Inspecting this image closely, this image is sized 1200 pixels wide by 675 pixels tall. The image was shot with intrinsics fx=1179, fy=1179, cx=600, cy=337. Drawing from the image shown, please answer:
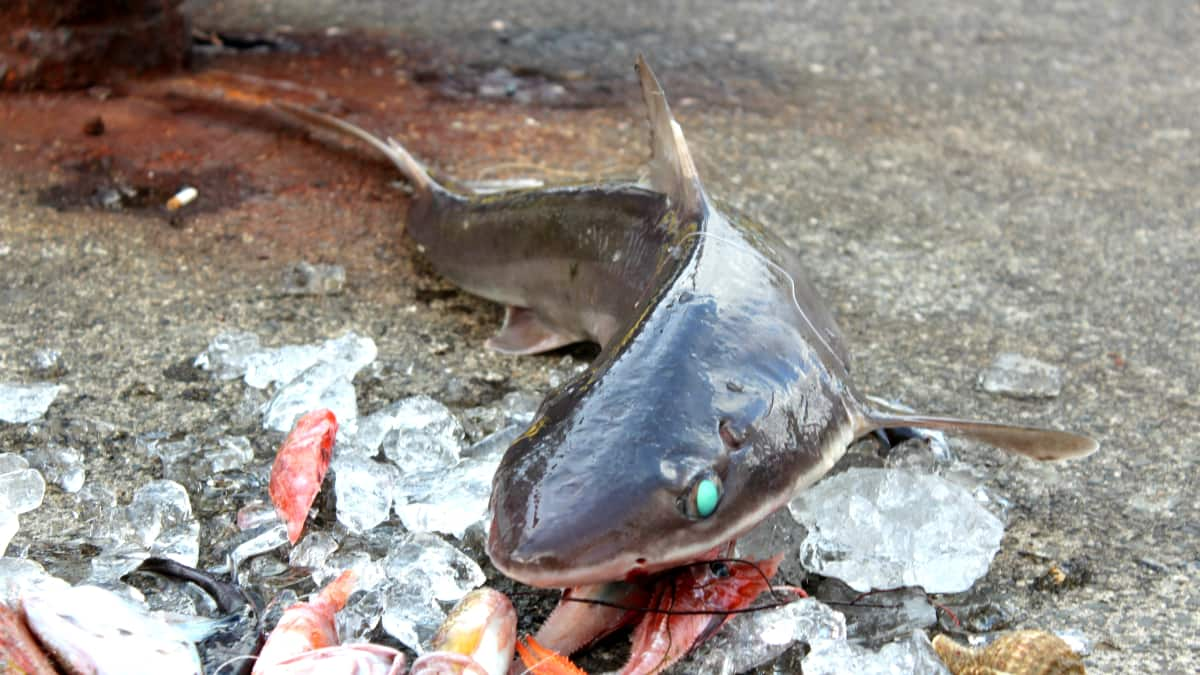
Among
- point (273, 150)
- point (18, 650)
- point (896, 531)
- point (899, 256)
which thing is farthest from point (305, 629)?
point (273, 150)

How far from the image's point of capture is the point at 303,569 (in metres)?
2.14

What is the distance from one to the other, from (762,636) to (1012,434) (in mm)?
701

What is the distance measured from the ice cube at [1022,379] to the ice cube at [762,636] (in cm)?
121

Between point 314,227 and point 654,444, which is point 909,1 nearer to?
point 314,227

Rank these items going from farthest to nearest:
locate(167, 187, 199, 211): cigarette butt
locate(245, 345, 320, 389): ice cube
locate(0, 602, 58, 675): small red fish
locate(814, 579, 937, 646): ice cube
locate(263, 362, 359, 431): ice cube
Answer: locate(167, 187, 199, 211): cigarette butt, locate(245, 345, 320, 389): ice cube, locate(263, 362, 359, 431): ice cube, locate(814, 579, 937, 646): ice cube, locate(0, 602, 58, 675): small red fish

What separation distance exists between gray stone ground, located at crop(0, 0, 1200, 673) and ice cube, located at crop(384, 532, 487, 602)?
0.71 meters

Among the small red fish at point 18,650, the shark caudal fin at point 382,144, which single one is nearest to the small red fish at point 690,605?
the small red fish at point 18,650

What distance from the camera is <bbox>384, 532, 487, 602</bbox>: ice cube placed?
2.01m

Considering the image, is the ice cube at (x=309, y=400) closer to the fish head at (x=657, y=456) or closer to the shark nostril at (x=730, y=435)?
the fish head at (x=657, y=456)

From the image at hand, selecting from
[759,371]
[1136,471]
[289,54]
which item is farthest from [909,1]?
[759,371]

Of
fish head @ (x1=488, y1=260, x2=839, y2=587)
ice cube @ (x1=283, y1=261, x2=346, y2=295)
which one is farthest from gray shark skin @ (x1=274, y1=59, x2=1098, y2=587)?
ice cube @ (x1=283, y1=261, x2=346, y2=295)

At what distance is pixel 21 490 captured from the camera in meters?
2.25

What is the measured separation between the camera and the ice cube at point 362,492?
226cm

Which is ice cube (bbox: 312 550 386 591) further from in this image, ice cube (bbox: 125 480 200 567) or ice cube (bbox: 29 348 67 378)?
ice cube (bbox: 29 348 67 378)
